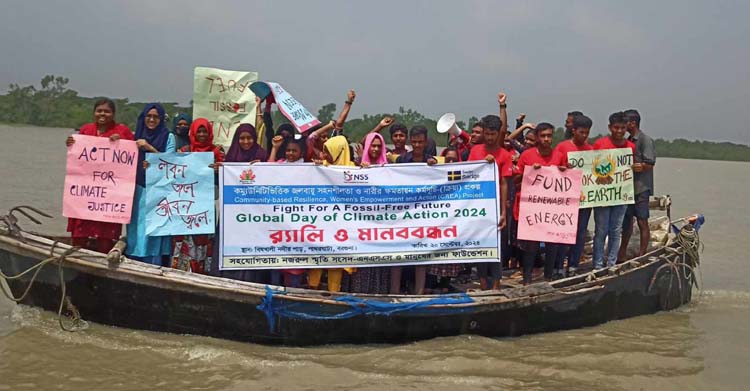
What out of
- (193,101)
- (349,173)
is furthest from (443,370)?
(193,101)

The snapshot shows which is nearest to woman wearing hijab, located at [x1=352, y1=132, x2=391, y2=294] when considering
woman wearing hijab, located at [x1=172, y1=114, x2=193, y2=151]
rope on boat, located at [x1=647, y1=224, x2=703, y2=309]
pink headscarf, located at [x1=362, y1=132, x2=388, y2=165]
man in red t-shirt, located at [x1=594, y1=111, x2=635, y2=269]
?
pink headscarf, located at [x1=362, y1=132, x2=388, y2=165]

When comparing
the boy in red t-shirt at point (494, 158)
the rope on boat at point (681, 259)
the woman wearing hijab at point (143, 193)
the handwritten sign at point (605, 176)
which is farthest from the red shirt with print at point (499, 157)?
the woman wearing hijab at point (143, 193)

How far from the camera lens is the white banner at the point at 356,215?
5879 mm

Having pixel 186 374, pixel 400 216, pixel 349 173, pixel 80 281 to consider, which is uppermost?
pixel 349 173

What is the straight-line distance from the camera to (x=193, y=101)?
7.12 metres

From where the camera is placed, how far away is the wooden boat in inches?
217

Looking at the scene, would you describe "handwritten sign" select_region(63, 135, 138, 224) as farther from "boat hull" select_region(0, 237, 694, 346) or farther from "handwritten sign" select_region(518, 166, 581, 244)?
"handwritten sign" select_region(518, 166, 581, 244)

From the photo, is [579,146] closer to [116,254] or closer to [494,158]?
[494,158]

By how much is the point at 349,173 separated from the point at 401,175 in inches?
20.0

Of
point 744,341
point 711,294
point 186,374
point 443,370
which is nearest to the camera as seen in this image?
point 186,374

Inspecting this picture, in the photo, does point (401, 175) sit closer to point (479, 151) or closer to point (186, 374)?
point (479, 151)

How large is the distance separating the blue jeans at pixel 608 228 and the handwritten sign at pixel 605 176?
0.14 m

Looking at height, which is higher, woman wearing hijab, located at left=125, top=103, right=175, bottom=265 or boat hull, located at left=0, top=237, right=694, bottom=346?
woman wearing hijab, located at left=125, top=103, right=175, bottom=265

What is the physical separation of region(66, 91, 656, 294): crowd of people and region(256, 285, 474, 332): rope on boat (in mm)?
514
